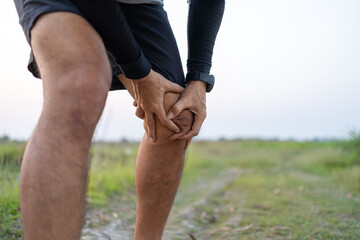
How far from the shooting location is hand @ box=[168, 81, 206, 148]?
3.90 feet

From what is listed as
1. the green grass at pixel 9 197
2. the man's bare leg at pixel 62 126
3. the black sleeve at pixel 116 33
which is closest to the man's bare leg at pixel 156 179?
the black sleeve at pixel 116 33

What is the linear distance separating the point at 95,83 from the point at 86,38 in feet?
0.44

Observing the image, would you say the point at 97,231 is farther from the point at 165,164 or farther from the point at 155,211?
the point at 165,164

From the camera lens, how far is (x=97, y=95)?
806mm

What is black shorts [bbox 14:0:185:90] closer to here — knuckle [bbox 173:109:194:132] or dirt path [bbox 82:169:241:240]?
knuckle [bbox 173:109:194:132]

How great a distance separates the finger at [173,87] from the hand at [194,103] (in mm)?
22

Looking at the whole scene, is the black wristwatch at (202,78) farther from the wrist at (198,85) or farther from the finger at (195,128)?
the finger at (195,128)

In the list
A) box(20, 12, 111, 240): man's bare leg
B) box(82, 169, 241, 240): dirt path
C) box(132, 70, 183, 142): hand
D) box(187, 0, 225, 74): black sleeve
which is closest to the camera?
box(20, 12, 111, 240): man's bare leg

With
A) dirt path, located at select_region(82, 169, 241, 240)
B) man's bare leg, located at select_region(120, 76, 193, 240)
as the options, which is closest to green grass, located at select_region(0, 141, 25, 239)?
dirt path, located at select_region(82, 169, 241, 240)

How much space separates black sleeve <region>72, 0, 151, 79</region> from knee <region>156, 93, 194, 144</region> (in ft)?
0.56

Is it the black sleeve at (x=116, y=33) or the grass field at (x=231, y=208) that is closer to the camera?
the black sleeve at (x=116, y=33)

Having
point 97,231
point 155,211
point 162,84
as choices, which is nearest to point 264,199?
point 97,231

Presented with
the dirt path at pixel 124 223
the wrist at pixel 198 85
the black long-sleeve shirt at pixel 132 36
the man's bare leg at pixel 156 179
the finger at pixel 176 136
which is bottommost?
the dirt path at pixel 124 223

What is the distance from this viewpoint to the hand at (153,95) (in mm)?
1084
